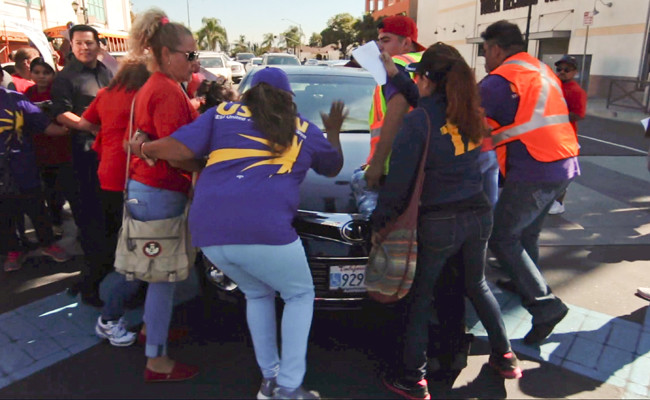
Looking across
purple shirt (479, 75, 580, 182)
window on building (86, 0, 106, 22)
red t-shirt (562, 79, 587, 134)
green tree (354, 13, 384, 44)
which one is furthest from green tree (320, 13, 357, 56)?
purple shirt (479, 75, 580, 182)

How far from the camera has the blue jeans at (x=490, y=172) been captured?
2840 millimetres

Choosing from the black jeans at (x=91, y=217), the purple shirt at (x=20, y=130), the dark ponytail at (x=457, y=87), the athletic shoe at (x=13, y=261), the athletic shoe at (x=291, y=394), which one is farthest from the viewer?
the athletic shoe at (x=13, y=261)

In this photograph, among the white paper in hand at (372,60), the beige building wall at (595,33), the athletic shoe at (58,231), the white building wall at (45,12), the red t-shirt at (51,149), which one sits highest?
the white building wall at (45,12)

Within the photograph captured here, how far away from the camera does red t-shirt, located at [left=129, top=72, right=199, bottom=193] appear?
95.6 inches

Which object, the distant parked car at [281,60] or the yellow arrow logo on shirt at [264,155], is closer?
the yellow arrow logo on shirt at [264,155]

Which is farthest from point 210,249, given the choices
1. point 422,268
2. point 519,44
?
point 519,44

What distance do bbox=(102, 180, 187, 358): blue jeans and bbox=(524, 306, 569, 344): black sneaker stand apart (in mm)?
2165

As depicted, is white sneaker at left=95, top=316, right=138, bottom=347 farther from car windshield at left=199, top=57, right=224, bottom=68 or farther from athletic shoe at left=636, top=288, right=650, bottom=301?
car windshield at left=199, top=57, right=224, bottom=68

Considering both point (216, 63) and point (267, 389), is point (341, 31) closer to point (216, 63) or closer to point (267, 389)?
point (216, 63)

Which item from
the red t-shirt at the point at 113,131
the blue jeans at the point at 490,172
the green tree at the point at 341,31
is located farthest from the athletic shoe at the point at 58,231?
the green tree at the point at 341,31

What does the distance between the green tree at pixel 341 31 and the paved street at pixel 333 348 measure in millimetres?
67109

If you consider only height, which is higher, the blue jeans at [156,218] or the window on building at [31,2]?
the window on building at [31,2]

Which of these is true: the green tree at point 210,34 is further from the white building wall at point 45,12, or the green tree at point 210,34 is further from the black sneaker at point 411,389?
the black sneaker at point 411,389

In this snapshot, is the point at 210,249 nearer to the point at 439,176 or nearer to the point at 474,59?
the point at 439,176
